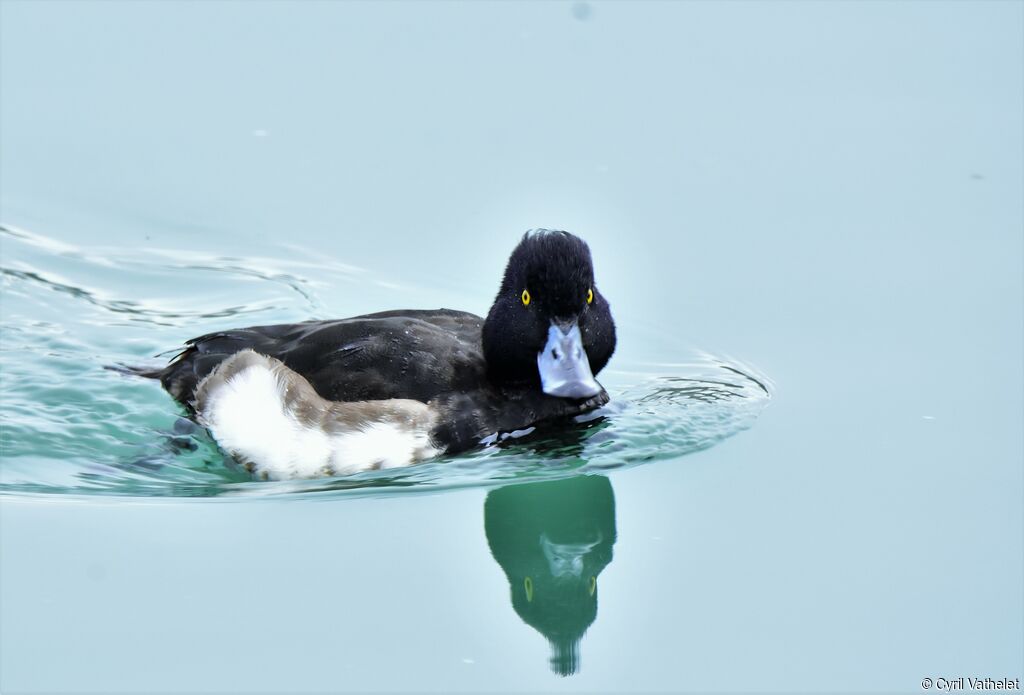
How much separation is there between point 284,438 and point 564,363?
1409 mm

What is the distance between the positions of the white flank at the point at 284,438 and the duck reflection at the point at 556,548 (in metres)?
0.51

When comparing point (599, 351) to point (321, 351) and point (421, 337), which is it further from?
point (321, 351)

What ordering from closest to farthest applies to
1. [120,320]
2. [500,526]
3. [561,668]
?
[561,668] → [500,526] → [120,320]

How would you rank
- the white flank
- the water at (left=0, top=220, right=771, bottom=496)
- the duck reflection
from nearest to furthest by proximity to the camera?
the duck reflection
the white flank
the water at (left=0, top=220, right=771, bottom=496)

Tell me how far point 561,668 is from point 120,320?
474 centimetres

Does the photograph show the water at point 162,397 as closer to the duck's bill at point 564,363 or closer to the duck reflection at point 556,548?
the duck reflection at point 556,548

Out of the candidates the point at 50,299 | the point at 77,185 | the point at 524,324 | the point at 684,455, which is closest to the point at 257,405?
the point at 524,324

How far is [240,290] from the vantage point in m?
9.27

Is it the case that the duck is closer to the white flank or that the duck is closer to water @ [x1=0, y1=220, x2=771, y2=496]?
the white flank

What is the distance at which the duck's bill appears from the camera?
6.62 meters

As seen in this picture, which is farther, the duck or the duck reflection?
the duck

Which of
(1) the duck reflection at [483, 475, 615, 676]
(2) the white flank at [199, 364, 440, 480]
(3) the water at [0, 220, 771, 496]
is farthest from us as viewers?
(3) the water at [0, 220, 771, 496]

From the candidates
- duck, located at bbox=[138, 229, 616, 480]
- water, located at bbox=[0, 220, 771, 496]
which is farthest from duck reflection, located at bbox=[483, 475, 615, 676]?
duck, located at bbox=[138, 229, 616, 480]

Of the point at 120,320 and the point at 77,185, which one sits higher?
the point at 77,185
